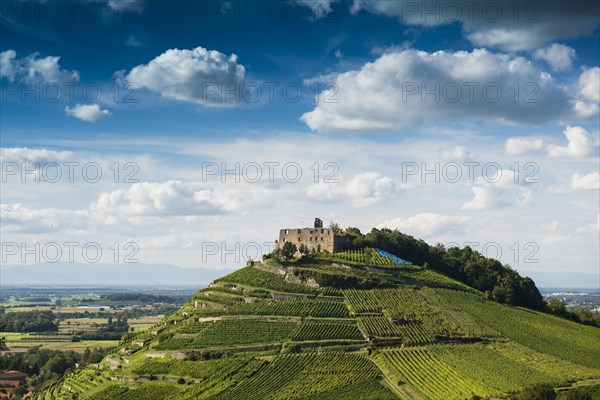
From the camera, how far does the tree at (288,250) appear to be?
101 metres

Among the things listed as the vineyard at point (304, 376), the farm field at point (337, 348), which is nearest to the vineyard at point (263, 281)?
the farm field at point (337, 348)

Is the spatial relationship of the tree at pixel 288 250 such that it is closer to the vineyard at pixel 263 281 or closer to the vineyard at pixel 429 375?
the vineyard at pixel 263 281

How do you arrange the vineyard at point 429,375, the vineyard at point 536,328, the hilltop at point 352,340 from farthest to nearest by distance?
the vineyard at point 536,328 → the hilltop at point 352,340 → the vineyard at point 429,375

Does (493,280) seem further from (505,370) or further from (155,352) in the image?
(155,352)

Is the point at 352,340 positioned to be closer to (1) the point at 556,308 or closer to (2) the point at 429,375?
(2) the point at 429,375

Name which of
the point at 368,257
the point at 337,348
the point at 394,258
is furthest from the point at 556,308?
the point at 337,348

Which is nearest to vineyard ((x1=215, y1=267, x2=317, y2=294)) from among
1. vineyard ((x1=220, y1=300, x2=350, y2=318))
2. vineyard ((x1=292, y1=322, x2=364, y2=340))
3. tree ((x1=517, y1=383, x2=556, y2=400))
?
vineyard ((x1=220, y1=300, x2=350, y2=318))

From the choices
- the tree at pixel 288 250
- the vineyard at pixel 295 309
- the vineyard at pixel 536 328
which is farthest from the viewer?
the tree at pixel 288 250

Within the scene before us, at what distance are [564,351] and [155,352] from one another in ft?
173

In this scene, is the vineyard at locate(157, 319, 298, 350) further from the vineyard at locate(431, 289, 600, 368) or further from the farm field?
the vineyard at locate(431, 289, 600, 368)

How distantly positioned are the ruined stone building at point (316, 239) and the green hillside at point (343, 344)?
260 cm

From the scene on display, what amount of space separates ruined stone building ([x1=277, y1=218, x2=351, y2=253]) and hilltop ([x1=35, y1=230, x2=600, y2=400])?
6.77ft

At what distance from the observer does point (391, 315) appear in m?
86.8

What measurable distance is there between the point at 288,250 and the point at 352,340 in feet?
82.5
